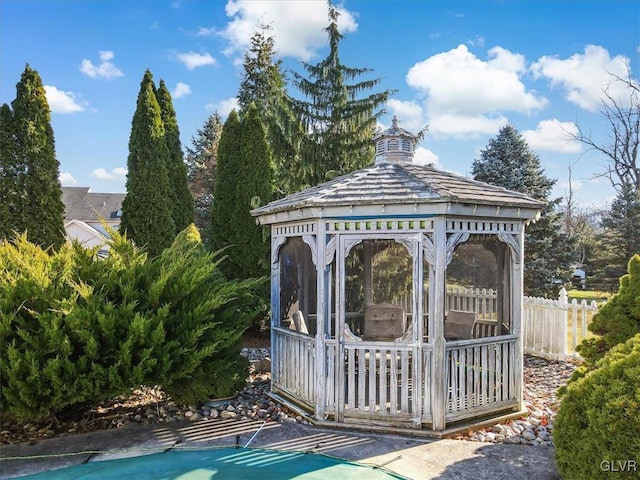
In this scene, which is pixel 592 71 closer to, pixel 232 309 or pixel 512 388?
pixel 512 388

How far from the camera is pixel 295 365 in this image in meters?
5.39

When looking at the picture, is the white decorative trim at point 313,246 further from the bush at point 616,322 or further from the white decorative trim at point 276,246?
the bush at point 616,322

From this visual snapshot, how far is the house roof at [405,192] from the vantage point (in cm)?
454

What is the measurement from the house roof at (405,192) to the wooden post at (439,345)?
0.32m

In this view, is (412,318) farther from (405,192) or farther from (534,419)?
(534,419)

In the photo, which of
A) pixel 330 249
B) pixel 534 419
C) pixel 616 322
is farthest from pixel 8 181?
pixel 616 322

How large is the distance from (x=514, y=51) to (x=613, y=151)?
40.1ft

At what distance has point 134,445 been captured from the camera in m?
4.31

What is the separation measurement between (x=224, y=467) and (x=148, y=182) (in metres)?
7.76

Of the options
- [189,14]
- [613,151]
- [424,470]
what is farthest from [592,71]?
[424,470]

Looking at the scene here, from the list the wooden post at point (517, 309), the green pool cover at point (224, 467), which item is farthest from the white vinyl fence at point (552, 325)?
the green pool cover at point (224, 467)

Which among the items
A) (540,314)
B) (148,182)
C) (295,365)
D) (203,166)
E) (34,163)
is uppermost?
(203,166)

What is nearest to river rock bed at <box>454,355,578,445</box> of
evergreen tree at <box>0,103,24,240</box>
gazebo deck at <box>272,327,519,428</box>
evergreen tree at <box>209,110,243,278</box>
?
gazebo deck at <box>272,327,519,428</box>

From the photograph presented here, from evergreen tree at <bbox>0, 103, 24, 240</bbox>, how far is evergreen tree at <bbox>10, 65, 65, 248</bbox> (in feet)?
0.12
